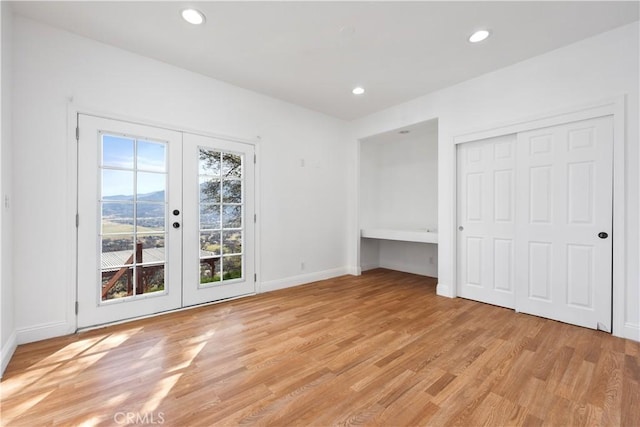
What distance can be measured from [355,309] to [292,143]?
8.66ft

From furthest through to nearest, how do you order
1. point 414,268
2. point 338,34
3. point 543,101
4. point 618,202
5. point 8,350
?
point 414,268 → point 543,101 → point 338,34 → point 618,202 → point 8,350

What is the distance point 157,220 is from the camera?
3.19 metres

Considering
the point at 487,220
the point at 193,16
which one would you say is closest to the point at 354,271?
the point at 487,220

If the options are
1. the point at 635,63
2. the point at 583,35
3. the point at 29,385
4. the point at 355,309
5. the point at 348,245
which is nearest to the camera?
the point at 29,385

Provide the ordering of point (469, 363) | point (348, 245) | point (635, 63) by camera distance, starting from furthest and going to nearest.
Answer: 1. point (348, 245)
2. point (635, 63)
3. point (469, 363)

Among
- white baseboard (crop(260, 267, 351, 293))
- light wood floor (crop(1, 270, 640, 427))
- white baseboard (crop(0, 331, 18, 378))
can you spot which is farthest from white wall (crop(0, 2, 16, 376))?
white baseboard (crop(260, 267, 351, 293))

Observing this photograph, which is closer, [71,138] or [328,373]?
[328,373]

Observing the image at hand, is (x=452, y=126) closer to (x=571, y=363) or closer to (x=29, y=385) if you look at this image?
(x=571, y=363)

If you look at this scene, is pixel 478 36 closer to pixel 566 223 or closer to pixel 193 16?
pixel 566 223

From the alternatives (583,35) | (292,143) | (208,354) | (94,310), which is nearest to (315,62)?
(292,143)

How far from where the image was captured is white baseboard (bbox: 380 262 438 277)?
5050mm

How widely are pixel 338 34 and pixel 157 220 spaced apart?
276 cm

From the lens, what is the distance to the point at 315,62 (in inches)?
127

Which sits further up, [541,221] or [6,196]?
[6,196]
